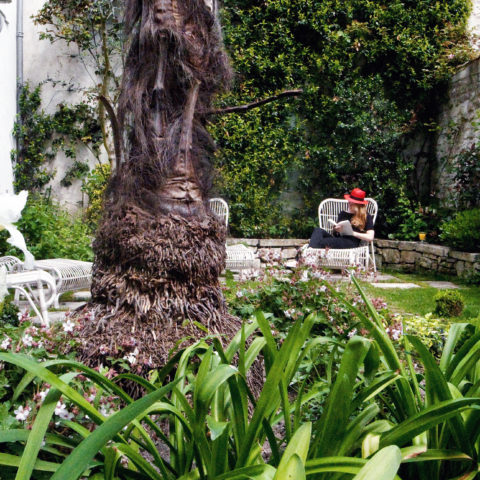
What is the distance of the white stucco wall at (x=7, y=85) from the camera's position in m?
7.72

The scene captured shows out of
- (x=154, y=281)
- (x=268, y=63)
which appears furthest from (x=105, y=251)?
(x=268, y=63)

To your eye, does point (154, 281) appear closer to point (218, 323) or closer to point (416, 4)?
point (218, 323)

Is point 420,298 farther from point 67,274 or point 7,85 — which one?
point 7,85

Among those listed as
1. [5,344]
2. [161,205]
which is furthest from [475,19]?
[5,344]

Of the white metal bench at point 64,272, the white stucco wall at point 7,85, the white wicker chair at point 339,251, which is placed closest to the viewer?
the white metal bench at point 64,272

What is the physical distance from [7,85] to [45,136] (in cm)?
126

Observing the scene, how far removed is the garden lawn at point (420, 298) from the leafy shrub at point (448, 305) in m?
0.06

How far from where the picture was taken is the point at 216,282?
246 centimetres

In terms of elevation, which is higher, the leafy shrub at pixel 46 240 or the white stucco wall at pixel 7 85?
the white stucco wall at pixel 7 85

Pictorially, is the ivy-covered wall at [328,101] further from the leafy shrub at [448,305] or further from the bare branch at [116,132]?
the bare branch at [116,132]

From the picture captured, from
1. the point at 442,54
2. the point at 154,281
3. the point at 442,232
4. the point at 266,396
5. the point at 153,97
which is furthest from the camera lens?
the point at 442,54

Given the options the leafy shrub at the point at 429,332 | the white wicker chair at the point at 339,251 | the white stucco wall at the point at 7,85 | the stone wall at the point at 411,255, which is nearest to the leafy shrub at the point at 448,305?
the white wicker chair at the point at 339,251

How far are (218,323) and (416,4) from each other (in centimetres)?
874

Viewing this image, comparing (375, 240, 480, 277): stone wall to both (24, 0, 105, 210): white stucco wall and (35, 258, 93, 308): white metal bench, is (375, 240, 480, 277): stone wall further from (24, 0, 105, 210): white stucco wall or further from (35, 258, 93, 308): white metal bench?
(24, 0, 105, 210): white stucco wall
